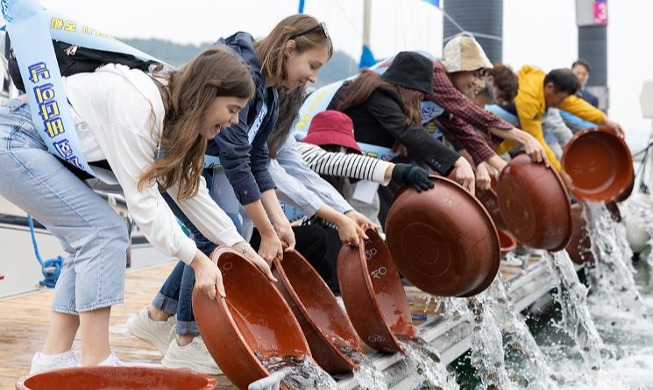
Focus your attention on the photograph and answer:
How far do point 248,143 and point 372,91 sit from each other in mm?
1558

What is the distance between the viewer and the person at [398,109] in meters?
4.61

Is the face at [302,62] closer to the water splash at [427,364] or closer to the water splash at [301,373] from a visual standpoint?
the water splash at [301,373]

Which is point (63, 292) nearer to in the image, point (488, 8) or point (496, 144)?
point (496, 144)

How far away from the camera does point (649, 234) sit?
9.82 meters

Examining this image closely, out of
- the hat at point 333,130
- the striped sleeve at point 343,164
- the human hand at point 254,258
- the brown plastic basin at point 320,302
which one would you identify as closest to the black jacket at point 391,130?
the hat at point 333,130

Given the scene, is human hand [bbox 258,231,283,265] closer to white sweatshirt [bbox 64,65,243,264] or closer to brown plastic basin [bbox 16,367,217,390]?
white sweatshirt [bbox 64,65,243,264]

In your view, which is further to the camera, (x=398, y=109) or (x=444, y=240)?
(x=398, y=109)

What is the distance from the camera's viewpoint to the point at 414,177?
3955 millimetres

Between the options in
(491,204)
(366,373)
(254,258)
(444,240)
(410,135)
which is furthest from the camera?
(491,204)

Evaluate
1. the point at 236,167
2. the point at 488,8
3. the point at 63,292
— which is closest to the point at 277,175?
the point at 236,167

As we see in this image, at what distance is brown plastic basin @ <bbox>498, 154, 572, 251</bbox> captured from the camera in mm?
5137

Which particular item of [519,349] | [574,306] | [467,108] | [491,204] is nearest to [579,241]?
[574,306]

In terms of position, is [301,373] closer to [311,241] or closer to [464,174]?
[311,241]

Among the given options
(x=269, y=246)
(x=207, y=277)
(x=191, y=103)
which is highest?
(x=191, y=103)
